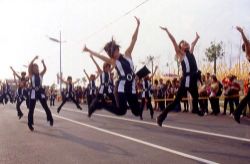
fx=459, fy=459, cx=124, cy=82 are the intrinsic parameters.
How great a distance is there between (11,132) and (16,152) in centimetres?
470

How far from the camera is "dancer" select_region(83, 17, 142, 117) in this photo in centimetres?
928

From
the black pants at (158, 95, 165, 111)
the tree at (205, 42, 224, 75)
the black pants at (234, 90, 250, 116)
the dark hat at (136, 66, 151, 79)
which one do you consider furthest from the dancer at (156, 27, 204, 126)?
the tree at (205, 42, 224, 75)

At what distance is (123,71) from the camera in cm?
955

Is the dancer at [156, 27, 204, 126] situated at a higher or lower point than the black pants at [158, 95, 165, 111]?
higher

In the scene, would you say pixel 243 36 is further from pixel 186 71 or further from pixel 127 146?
pixel 127 146

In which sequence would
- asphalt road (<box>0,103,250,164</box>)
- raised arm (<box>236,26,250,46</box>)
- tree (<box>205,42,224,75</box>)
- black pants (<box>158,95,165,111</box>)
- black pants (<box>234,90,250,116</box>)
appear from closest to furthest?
asphalt road (<box>0,103,250,164</box>) < raised arm (<box>236,26,250,46</box>) < black pants (<box>234,90,250,116</box>) < black pants (<box>158,95,165,111</box>) < tree (<box>205,42,224,75</box>)

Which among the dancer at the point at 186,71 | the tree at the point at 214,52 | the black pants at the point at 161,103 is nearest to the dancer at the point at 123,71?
the dancer at the point at 186,71

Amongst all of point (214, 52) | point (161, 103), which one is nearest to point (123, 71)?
point (161, 103)

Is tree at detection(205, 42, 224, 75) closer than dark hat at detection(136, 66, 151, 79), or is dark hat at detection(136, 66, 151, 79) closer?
dark hat at detection(136, 66, 151, 79)

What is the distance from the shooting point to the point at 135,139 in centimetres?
1154

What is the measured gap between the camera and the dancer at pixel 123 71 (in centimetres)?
928

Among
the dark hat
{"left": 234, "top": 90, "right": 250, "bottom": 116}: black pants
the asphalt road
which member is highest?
the dark hat

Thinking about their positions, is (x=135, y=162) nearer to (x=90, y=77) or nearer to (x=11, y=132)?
(x=11, y=132)

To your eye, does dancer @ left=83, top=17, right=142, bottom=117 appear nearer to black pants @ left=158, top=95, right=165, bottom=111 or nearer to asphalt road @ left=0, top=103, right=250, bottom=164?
asphalt road @ left=0, top=103, right=250, bottom=164
